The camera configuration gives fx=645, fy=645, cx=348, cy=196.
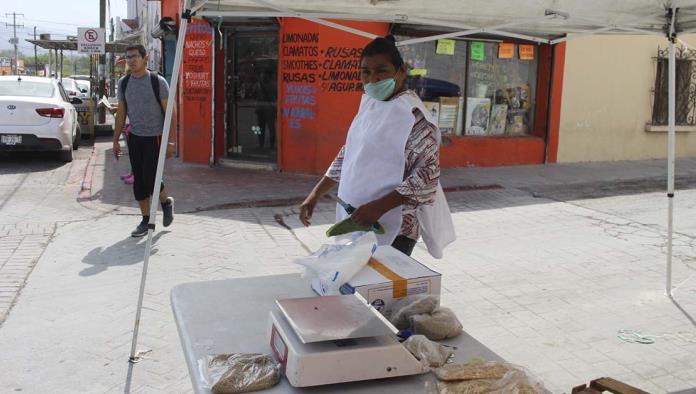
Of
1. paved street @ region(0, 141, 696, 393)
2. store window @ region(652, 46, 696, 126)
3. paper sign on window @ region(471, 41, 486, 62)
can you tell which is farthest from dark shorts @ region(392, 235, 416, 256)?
store window @ region(652, 46, 696, 126)

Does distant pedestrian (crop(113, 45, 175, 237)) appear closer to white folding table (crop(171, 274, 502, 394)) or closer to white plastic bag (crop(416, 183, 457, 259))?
white plastic bag (crop(416, 183, 457, 259))

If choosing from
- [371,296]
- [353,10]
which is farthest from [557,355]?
[353,10]

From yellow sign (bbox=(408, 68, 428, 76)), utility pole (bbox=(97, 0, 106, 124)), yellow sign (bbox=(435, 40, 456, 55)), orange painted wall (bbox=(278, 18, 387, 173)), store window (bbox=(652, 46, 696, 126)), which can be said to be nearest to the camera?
orange painted wall (bbox=(278, 18, 387, 173))

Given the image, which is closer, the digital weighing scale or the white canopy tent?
the digital weighing scale

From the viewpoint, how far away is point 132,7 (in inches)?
1242

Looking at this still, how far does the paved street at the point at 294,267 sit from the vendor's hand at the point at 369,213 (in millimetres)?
693

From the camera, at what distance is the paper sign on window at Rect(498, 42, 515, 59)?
11.5 m

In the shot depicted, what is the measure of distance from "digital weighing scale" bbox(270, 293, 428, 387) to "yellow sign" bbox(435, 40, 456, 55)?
9.41 m

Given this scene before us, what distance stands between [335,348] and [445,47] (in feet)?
32.0

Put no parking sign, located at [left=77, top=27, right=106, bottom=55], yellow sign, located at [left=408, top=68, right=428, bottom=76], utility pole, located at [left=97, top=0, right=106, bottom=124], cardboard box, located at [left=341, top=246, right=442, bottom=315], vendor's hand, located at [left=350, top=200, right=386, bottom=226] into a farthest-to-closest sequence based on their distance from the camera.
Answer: utility pole, located at [left=97, top=0, right=106, bottom=124] → no parking sign, located at [left=77, top=27, right=106, bottom=55] → yellow sign, located at [left=408, top=68, right=428, bottom=76] → vendor's hand, located at [left=350, top=200, right=386, bottom=226] → cardboard box, located at [left=341, top=246, right=442, bottom=315]

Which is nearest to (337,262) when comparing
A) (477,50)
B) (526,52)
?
(477,50)

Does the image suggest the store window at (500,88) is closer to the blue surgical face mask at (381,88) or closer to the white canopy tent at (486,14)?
the white canopy tent at (486,14)

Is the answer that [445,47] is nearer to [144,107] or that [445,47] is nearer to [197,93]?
[197,93]

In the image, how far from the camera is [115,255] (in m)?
6.01
